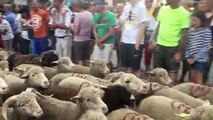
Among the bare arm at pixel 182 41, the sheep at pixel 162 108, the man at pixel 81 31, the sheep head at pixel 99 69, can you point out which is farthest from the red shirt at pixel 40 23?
the sheep at pixel 162 108

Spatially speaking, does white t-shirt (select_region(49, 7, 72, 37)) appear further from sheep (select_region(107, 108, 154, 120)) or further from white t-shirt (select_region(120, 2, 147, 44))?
sheep (select_region(107, 108, 154, 120))

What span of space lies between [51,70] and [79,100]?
118 inches

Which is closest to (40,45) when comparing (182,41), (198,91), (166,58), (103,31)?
(103,31)

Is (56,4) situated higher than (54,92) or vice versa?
(56,4)

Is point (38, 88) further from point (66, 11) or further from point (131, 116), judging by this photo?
point (66, 11)

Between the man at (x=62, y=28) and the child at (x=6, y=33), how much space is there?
2065 mm

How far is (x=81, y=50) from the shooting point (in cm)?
1033

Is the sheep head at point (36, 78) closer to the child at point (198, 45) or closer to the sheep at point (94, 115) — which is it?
the sheep at point (94, 115)

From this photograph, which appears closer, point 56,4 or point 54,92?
point 54,92

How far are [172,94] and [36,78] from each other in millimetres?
1998

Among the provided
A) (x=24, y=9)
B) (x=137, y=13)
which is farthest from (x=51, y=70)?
(x=24, y=9)

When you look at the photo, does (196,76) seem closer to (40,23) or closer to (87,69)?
(87,69)

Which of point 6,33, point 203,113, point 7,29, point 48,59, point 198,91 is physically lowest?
point 6,33

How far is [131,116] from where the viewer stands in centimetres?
555
